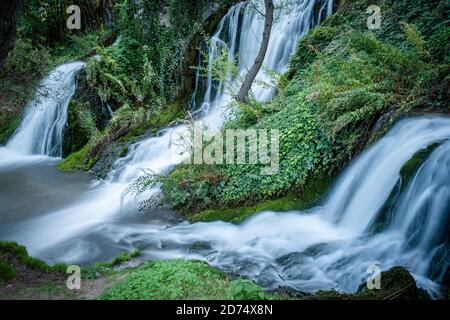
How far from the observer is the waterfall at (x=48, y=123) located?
14.1 meters

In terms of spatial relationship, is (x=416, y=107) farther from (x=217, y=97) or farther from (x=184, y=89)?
(x=184, y=89)

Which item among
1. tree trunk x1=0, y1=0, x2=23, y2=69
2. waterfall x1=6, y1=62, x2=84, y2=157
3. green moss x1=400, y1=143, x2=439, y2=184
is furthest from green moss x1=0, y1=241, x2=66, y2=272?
waterfall x1=6, y1=62, x2=84, y2=157

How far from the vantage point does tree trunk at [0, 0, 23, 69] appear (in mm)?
5062

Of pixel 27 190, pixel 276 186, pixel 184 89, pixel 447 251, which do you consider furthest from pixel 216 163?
pixel 184 89

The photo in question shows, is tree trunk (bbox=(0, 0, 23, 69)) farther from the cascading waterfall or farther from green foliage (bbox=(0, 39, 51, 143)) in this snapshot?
the cascading waterfall

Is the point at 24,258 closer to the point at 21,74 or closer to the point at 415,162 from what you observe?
the point at 21,74

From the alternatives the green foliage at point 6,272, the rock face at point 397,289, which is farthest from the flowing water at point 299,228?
the green foliage at point 6,272

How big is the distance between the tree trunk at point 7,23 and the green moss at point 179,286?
356 cm

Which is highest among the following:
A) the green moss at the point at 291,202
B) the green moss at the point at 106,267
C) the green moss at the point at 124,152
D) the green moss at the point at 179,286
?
the green moss at the point at 124,152

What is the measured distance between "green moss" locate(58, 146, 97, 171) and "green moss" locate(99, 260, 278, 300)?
803 cm

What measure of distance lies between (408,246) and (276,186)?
2670mm

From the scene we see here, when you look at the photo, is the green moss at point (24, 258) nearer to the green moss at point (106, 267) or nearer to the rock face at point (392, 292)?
the green moss at point (106, 267)

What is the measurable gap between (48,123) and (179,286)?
12270 millimetres

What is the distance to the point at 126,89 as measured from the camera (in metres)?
13.9
